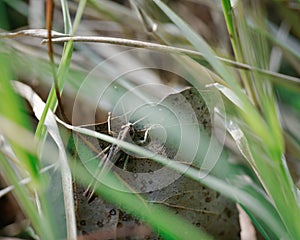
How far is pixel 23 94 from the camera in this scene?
780 millimetres

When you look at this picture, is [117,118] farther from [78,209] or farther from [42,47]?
[42,47]

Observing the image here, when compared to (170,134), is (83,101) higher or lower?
higher

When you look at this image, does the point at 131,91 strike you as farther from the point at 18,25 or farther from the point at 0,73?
the point at 18,25

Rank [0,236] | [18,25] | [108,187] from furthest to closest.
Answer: [18,25] → [0,236] → [108,187]

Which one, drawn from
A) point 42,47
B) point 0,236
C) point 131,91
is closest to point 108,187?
point 131,91

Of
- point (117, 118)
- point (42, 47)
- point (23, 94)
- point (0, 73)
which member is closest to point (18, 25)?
point (42, 47)

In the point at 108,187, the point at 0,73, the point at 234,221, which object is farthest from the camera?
the point at 234,221

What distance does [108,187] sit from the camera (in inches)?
25.5

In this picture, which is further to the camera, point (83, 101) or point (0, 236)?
point (83, 101)

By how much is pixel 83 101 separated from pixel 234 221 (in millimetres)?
415

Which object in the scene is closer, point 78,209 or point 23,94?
point 78,209

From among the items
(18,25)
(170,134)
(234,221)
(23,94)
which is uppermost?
(18,25)

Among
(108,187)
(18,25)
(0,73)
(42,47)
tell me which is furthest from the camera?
(18,25)

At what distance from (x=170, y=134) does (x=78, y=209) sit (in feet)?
0.51
